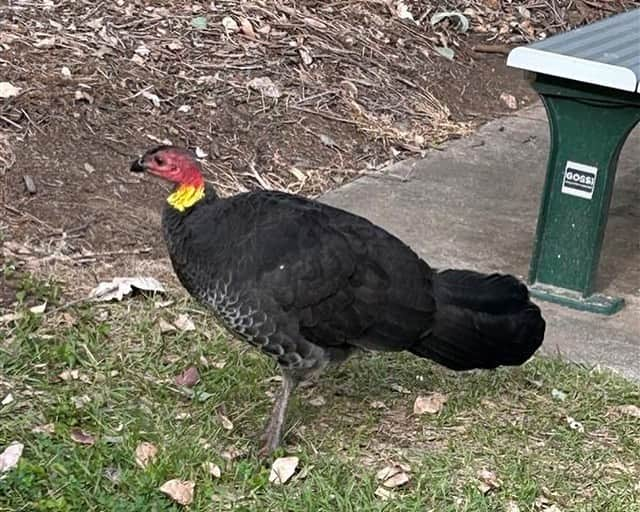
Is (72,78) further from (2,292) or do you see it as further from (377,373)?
(377,373)

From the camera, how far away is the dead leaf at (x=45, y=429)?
15.3 feet

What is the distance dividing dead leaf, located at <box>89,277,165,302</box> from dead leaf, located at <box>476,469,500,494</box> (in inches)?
71.6

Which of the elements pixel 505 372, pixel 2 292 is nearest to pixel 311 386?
pixel 505 372

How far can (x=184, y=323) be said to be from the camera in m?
5.60

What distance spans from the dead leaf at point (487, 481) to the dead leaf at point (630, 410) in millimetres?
753

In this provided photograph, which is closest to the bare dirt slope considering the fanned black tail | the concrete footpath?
the concrete footpath

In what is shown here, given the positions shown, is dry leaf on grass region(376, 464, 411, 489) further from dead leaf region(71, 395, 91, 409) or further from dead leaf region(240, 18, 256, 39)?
dead leaf region(240, 18, 256, 39)

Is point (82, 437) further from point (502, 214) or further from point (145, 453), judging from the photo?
point (502, 214)

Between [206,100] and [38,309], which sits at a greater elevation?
[206,100]

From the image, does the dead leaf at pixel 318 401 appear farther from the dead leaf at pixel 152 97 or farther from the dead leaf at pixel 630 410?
the dead leaf at pixel 152 97

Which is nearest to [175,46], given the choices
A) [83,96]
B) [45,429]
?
[83,96]

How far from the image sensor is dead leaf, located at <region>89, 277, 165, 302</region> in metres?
5.68

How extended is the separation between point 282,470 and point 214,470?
9.5 inches

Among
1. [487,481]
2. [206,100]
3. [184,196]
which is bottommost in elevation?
[487,481]
